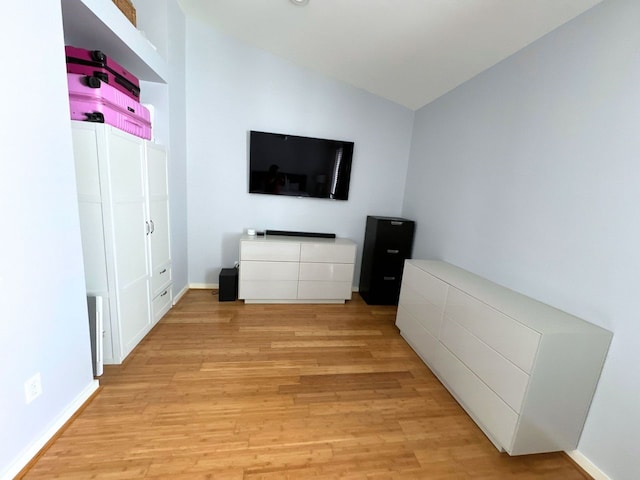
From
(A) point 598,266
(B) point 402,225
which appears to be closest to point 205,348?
(B) point 402,225

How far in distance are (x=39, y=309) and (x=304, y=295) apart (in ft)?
7.26

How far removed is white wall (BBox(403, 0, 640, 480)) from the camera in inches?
50.5

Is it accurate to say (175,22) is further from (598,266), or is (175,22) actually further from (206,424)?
(598,266)

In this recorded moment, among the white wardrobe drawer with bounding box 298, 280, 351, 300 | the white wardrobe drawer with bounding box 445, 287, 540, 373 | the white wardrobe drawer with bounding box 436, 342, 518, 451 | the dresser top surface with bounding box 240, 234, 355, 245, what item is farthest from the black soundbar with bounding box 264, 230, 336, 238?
the white wardrobe drawer with bounding box 436, 342, 518, 451

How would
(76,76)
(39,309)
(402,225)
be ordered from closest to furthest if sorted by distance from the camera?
(39,309) → (76,76) → (402,225)

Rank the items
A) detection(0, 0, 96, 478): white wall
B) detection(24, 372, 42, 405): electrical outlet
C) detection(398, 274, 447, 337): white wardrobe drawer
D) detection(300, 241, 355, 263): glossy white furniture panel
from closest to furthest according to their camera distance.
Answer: detection(0, 0, 96, 478): white wall < detection(24, 372, 42, 405): electrical outlet < detection(398, 274, 447, 337): white wardrobe drawer < detection(300, 241, 355, 263): glossy white furniture panel

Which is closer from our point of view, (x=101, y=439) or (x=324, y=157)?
(x=101, y=439)

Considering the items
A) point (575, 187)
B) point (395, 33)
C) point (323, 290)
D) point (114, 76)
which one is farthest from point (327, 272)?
point (114, 76)

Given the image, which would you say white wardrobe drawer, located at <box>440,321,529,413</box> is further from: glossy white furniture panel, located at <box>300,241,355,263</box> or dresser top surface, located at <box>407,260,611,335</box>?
glossy white furniture panel, located at <box>300,241,355,263</box>

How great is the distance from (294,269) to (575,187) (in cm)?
240

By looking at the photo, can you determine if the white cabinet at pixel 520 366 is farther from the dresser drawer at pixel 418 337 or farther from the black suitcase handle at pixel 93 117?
the black suitcase handle at pixel 93 117

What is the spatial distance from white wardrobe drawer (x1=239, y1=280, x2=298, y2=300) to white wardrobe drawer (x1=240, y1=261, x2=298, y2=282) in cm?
5

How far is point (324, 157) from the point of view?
3221 mm

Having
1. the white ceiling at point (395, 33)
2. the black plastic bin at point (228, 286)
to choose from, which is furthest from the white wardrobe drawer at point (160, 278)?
the white ceiling at point (395, 33)
